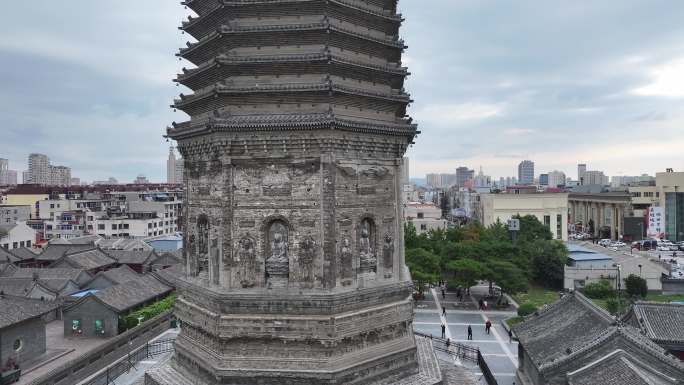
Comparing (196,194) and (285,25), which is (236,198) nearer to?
(196,194)

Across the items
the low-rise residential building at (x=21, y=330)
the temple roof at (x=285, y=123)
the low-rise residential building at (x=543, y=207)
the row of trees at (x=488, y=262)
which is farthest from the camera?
the low-rise residential building at (x=543, y=207)

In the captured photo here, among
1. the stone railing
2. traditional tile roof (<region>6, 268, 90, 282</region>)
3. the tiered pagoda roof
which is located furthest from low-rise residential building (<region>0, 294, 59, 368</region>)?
the tiered pagoda roof

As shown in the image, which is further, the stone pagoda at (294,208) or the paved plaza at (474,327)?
the paved plaza at (474,327)

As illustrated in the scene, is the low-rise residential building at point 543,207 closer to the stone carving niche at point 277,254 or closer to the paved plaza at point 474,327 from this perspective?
the paved plaza at point 474,327

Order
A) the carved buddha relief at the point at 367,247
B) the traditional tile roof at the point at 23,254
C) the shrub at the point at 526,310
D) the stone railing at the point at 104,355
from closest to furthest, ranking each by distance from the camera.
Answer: the carved buddha relief at the point at 367,247 → the stone railing at the point at 104,355 → the shrub at the point at 526,310 → the traditional tile roof at the point at 23,254

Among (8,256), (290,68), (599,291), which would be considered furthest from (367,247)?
(8,256)

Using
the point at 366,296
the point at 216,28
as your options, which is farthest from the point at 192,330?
the point at 216,28

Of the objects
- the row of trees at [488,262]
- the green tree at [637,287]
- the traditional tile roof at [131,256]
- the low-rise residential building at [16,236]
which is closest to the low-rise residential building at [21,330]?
the traditional tile roof at [131,256]
